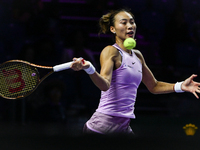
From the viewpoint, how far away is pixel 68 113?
442cm

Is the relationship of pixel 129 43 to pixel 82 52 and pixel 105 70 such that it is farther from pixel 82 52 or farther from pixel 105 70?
pixel 82 52

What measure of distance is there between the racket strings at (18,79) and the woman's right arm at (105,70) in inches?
20.8

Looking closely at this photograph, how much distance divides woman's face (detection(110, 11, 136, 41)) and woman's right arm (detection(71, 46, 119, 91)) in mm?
168

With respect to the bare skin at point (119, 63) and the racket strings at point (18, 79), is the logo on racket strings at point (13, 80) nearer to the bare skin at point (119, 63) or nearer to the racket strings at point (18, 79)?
the racket strings at point (18, 79)

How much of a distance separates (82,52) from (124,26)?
2.39 meters

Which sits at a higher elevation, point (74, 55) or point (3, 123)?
point (74, 55)

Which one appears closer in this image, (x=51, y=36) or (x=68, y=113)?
(x=68, y=113)

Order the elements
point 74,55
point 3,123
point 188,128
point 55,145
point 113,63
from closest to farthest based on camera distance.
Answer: point 55,145
point 113,63
point 188,128
point 3,123
point 74,55

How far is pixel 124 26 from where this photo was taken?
2.39 metres

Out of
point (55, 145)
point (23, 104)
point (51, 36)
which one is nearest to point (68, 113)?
point (23, 104)

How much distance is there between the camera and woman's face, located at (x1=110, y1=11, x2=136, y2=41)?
2.38 m

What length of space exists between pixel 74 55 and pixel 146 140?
353cm

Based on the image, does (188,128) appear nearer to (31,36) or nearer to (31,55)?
(31,55)

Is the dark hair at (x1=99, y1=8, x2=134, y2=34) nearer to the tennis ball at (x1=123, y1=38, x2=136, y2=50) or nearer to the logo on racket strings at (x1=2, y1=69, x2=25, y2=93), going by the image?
the tennis ball at (x1=123, y1=38, x2=136, y2=50)
